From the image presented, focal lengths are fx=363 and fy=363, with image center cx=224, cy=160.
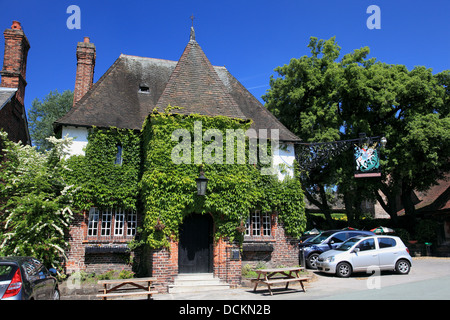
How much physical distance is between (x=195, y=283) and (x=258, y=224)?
15.1 ft

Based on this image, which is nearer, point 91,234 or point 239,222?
point 239,222

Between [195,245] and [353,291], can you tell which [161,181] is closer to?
[195,245]

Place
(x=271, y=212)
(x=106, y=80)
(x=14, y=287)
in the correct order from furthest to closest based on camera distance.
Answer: (x=106, y=80) < (x=271, y=212) < (x=14, y=287)

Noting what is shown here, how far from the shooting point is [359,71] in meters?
22.3

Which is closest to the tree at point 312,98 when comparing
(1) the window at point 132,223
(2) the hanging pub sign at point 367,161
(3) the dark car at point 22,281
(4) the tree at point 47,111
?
(2) the hanging pub sign at point 367,161

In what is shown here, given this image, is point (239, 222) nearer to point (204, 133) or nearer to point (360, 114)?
point (204, 133)

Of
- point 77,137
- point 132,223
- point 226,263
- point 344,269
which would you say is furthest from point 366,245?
point 77,137

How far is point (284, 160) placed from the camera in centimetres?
1698

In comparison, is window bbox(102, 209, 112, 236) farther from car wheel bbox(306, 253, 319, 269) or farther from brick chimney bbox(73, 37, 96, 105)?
car wheel bbox(306, 253, 319, 269)

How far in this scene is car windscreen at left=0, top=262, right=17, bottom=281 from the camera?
22.5 ft

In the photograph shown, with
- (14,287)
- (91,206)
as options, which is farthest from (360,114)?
(14,287)

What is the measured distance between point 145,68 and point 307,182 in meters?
13.3

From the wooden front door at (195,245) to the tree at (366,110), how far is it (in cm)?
1066

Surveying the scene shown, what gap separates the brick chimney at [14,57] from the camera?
1798 centimetres
